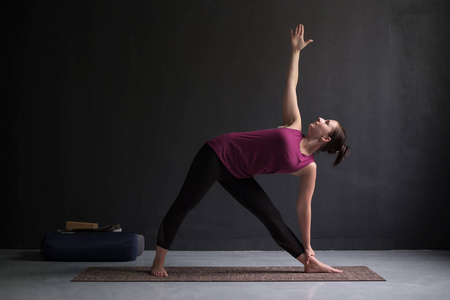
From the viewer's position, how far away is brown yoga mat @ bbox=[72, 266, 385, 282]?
11.4 feet

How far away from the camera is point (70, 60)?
5.00 m

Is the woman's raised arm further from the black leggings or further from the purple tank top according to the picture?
the black leggings

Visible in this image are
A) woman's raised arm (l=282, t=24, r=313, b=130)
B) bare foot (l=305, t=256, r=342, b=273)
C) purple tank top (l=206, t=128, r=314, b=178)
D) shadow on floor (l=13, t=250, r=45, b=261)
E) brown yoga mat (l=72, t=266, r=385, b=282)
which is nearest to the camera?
brown yoga mat (l=72, t=266, r=385, b=282)

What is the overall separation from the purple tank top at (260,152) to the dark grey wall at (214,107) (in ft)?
4.43

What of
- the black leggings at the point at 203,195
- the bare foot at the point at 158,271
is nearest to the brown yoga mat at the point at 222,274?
the bare foot at the point at 158,271

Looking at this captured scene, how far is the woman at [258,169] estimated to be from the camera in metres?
3.61

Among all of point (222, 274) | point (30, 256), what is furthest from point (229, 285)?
point (30, 256)

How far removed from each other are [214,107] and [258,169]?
1490 millimetres

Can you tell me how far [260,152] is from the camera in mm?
3611

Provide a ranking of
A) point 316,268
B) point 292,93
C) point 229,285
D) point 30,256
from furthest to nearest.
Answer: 1. point 30,256
2. point 292,93
3. point 316,268
4. point 229,285

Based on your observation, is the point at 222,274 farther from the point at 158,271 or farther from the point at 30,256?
the point at 30,256

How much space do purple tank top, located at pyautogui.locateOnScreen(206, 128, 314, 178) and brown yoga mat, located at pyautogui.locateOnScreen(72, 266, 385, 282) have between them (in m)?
0.63

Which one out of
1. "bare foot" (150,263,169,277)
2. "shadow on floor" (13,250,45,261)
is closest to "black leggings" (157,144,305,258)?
"bare foot" (150,263,169,277)

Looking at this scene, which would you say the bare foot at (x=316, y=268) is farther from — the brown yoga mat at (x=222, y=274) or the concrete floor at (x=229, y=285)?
the concrete floor at (x=229, y=285)
